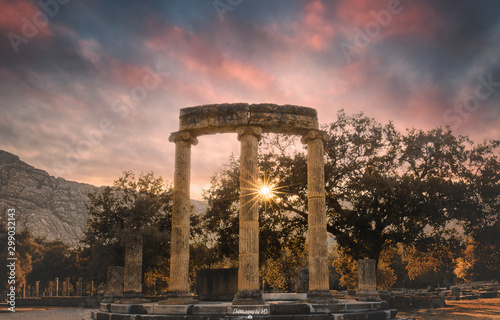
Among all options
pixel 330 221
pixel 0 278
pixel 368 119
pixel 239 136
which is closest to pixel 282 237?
pixel 330 221

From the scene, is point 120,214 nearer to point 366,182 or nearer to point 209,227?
point 209,227

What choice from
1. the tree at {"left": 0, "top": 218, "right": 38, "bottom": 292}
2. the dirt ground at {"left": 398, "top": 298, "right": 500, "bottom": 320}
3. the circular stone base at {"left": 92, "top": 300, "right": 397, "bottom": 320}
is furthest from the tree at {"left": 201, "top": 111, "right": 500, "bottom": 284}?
the tree at {"left": 0, "top": 218, "right": 38, "bottom": 292}

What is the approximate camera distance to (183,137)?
65.5ft

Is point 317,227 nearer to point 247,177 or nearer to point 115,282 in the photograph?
point 247,177

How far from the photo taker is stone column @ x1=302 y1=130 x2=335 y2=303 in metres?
18.5

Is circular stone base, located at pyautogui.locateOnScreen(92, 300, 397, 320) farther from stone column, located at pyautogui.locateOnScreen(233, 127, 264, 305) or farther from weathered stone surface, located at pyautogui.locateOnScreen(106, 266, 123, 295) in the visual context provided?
weathered stone surface, located at pyautogui.locateOnScreen(106, 266, 123, 295)

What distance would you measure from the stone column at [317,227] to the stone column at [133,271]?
421 inches

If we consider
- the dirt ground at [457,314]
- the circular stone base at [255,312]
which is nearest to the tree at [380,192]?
the dirt ground at [457,314]

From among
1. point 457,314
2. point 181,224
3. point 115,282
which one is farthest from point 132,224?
point 457,314

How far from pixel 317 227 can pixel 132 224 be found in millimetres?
28593

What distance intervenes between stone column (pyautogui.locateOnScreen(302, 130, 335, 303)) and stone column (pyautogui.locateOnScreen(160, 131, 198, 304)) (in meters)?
5.90

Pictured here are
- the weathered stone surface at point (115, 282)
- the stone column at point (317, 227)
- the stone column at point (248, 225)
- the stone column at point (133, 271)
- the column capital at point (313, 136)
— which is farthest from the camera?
the weathered stone surface at point (115, 282)

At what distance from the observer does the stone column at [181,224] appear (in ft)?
61.2

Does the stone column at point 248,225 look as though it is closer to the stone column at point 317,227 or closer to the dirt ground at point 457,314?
the stone column at point 317,227
